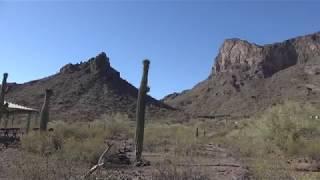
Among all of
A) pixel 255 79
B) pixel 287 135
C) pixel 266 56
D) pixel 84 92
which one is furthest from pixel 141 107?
pixel 266 56

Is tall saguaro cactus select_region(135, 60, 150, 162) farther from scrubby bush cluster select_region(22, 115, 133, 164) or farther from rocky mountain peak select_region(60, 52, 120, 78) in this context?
rocky mountain peak select_region(60, 52, 120, 78)

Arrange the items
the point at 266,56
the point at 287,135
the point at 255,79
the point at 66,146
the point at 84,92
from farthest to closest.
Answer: the point at 266,56, the point at 255,79, the point at 84,92, the point at 287,135, the point at 66,146

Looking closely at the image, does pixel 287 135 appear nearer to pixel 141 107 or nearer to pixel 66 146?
pixel 141 107

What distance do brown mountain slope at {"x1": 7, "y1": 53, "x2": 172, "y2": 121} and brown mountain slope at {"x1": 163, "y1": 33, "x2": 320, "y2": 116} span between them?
26419 mm

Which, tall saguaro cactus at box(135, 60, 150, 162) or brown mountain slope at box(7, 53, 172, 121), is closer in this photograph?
tall saguaro cactus at box(135, 60, 150, 162)

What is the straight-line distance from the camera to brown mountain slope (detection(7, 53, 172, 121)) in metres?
80.4

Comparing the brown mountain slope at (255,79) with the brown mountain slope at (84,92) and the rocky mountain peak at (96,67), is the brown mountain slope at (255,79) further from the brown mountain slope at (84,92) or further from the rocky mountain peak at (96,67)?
the rocky mountain peak at (96,67)

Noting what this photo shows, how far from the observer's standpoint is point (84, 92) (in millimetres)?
86875

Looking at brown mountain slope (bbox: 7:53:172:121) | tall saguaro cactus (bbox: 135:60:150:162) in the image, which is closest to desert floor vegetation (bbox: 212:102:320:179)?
tall saguaro cactus (bbox: 135:60:150:162)

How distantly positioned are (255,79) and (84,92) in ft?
219

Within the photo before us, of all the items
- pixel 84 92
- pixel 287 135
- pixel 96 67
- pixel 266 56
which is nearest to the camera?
pixel 287 135

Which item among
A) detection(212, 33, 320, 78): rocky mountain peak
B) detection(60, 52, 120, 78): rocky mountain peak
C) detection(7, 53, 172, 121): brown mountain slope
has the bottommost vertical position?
detection(7, 53, 172, 121): brown mountain slope

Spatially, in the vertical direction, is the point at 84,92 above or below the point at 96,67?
below

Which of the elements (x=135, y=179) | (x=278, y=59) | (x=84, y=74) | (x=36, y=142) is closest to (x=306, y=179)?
(x=135, y=179)
